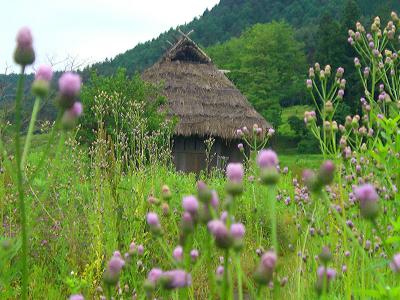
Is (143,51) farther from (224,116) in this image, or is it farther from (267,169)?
(267,169)

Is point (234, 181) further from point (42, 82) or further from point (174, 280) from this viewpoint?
point (42, 82)

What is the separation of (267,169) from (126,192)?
3323 millimetres

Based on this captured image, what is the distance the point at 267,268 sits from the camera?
959 mm

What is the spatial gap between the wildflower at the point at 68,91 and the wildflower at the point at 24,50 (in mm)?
116

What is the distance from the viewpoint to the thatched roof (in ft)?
60.4

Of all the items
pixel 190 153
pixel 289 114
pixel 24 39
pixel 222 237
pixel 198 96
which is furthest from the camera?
pixel 289 114

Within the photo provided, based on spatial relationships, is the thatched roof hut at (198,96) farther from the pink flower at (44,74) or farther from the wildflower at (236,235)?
the wildflower at (236,235)

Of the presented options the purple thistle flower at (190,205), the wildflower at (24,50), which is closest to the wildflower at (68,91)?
the wildflower at (24,50)

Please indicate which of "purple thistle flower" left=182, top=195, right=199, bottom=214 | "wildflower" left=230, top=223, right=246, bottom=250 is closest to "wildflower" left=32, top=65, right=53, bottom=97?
"purple thistle flower" left=182, top=195, right=199, bottom=214

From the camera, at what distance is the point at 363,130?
2.46m

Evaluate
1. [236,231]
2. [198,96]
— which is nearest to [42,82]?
[236,231]

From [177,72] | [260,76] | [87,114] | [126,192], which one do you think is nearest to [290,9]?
[260,76]

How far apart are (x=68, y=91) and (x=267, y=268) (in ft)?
1.80

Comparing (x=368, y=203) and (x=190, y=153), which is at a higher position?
(x=368, y=203)
